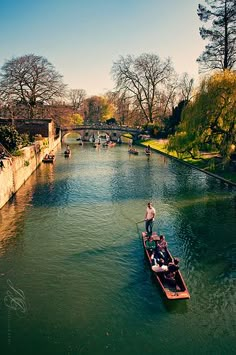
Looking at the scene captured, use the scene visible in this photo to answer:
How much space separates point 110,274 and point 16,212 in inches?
450

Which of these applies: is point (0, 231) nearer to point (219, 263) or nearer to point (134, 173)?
point (219, 263)

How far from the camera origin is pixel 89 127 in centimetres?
8362

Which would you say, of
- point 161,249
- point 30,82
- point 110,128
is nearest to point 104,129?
point 110,128

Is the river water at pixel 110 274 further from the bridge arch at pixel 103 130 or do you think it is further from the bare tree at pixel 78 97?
the bare tree at pixel 78 97

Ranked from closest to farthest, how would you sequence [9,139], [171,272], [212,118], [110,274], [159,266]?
[171,272], [159,266], [110,274], [9,139], [212,118]

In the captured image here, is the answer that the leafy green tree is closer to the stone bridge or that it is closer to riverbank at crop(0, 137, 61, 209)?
riverbank at crop(0, 137, 61, 209)

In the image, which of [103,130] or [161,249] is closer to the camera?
[161,249]

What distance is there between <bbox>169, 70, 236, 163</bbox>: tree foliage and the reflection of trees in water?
50.9 ft

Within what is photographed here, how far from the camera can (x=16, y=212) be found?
952 inches

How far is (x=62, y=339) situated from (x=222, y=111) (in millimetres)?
27043

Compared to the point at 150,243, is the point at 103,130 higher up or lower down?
higher up

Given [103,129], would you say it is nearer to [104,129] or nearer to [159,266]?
[104,129]

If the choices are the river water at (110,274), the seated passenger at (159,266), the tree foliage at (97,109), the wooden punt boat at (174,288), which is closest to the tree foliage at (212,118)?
the river water at (110,274)

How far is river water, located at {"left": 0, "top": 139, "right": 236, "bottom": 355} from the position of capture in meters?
11.2
